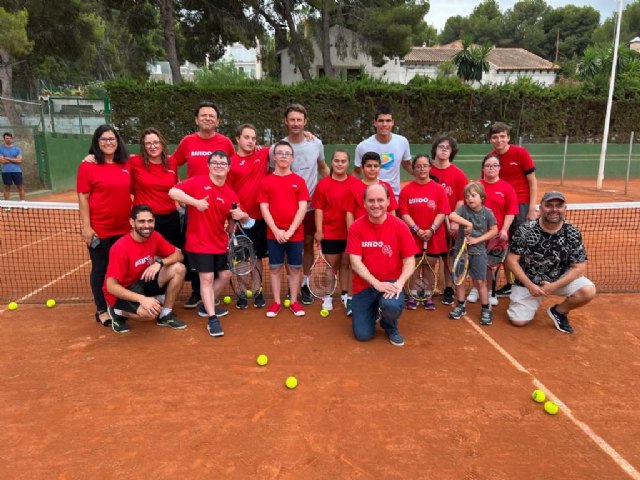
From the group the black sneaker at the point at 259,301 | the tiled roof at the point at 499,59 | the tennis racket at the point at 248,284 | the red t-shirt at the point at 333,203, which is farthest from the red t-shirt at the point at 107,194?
the tiled roof at the point at 499,59

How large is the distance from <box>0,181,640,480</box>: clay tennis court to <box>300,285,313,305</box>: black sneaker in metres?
0.49

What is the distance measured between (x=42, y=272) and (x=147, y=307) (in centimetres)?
371

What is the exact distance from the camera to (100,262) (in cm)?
470

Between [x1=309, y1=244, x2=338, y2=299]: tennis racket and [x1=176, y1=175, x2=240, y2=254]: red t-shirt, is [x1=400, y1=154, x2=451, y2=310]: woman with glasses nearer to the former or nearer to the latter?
[x1=309, y1=244, x2=338, y2=299]: tennis racket

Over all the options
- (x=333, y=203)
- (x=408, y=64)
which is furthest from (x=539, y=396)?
(x=408, y=64)

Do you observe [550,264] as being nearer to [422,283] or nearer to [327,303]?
[422,283]

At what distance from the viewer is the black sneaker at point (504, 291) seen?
18.8ft

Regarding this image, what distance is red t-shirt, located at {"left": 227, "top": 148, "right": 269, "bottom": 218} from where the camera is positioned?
5047 mm

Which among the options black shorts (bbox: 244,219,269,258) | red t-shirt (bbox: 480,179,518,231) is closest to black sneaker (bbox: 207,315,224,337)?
black shorts (bbox: 244,219,269,258)

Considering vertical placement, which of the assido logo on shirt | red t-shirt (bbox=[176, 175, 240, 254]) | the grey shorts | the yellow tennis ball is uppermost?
red t-shirt (bbox=[176, 175, 240, 254])

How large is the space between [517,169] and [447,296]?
168 centimetres

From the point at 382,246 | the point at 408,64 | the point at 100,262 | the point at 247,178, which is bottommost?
the point at 100,262

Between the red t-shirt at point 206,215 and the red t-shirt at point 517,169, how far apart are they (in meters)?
A: 3.16

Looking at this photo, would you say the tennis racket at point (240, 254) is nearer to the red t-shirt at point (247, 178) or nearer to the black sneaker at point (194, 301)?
the red t-shirt at point (247, 178)
